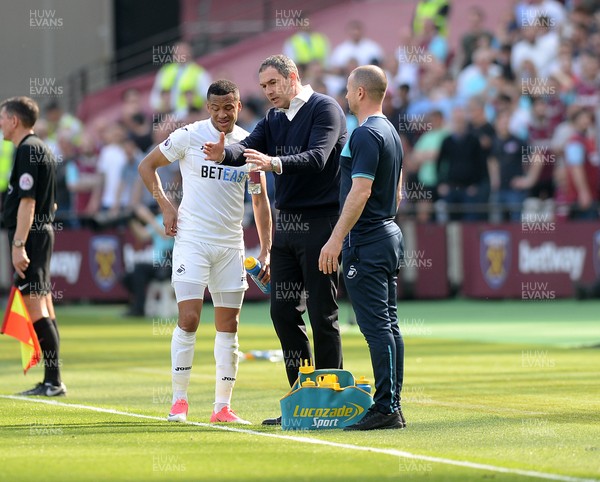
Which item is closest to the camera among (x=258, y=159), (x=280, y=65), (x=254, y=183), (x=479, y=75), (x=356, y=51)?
(x=258, y=159)

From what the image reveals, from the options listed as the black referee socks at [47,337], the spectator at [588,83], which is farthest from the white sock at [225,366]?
the spectator at [588,83]

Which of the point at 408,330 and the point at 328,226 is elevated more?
the point at 328,226

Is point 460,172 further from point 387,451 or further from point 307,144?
point 387,451

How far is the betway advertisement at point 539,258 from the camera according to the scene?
24.4 m

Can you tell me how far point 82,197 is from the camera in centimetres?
2809

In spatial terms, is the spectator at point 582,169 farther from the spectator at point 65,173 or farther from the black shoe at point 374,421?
the black shoe at point 374,421

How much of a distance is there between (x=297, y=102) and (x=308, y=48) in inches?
783

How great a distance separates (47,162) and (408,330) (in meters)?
8.05

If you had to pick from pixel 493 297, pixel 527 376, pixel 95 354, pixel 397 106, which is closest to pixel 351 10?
pixel 397 106

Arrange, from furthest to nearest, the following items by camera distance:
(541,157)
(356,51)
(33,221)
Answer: (356,51), (541,157), (33,221)

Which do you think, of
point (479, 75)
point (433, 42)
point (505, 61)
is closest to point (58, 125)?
point (433, 42)

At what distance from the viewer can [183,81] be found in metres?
29.3

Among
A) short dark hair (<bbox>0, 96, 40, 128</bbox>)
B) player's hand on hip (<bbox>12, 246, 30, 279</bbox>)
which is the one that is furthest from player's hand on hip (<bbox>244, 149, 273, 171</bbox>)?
short dark hair (<bbox>0, 96, 40, 128</bbox>)

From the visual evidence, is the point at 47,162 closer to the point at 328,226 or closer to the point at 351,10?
the point at 328,226
